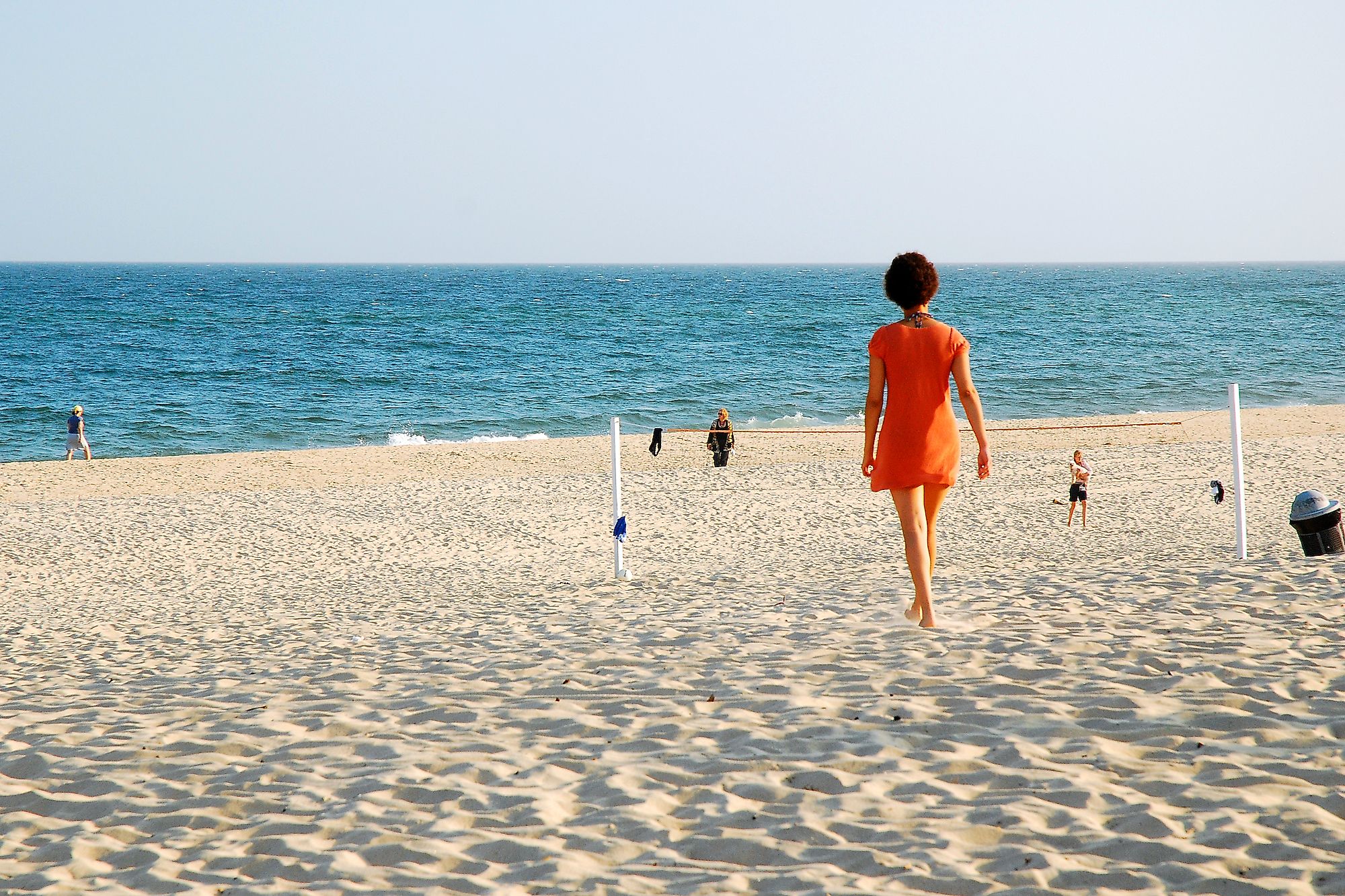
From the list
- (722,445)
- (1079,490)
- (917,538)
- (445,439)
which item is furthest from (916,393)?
(445,439)

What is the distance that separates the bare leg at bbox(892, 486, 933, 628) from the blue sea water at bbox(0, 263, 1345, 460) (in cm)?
1968

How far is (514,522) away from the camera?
12000mm

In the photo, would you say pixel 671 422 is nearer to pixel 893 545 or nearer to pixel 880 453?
pixel 893 545

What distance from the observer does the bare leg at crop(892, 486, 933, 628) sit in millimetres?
4750

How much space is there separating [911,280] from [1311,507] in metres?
4.13

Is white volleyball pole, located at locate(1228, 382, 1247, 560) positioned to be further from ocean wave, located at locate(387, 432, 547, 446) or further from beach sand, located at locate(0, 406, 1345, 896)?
ocean wave, located at locate(387, 432, 547, 446)

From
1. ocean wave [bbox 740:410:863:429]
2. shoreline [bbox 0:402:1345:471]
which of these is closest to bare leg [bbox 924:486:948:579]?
shoreline [bbox 0:402:1345:471]

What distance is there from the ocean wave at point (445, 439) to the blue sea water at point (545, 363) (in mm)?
197

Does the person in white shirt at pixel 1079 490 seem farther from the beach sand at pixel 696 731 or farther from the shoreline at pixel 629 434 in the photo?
the shoreline at pixel 629 434

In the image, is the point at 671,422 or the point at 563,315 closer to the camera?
the point at 671,422

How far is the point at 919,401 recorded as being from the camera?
4.64 metres

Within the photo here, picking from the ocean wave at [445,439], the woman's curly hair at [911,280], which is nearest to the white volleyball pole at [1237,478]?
the woman's curly hair at [911,280]

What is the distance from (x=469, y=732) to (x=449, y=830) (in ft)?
2.86

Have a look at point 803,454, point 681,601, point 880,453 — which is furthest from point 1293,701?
point 803,454
